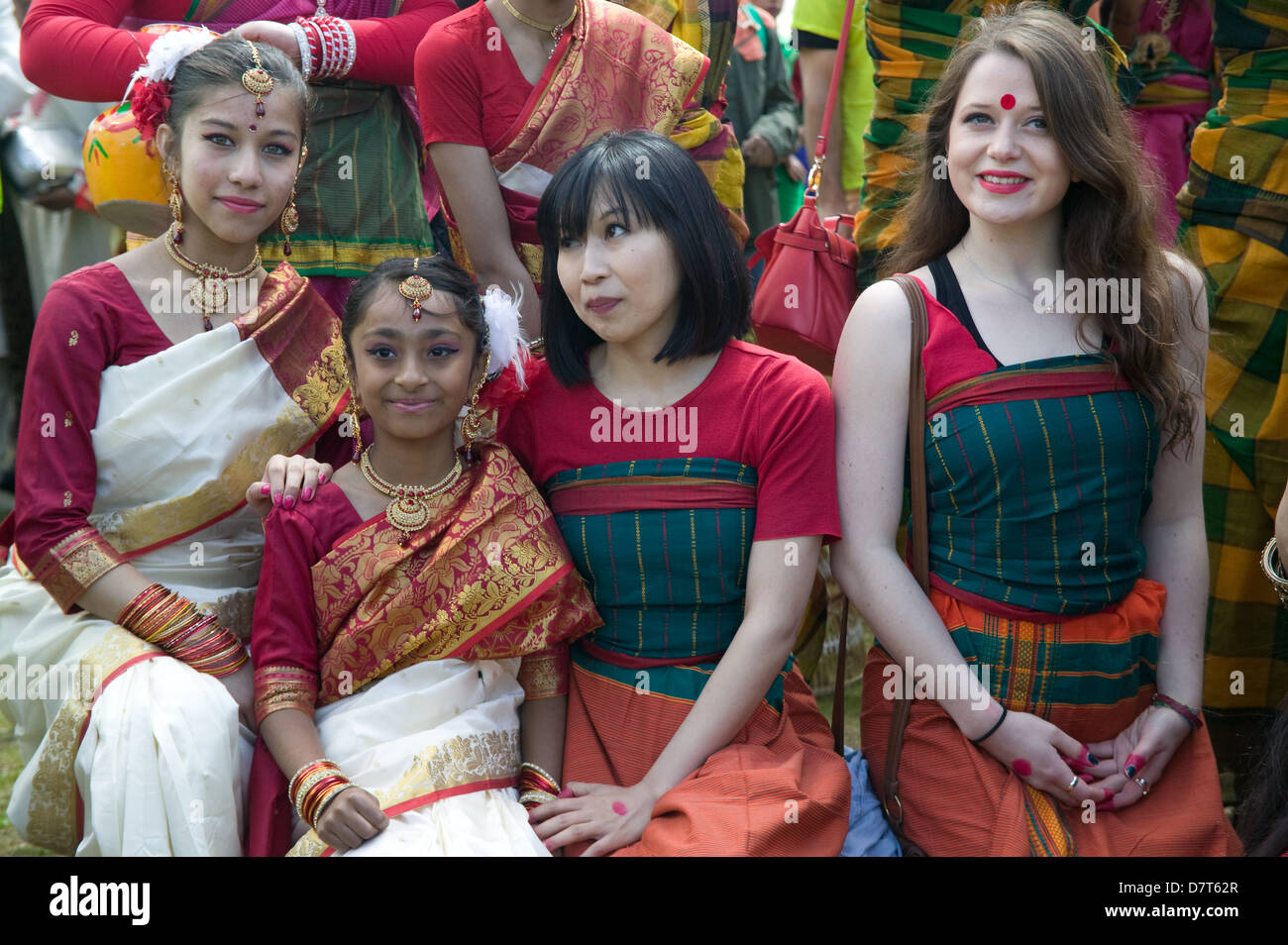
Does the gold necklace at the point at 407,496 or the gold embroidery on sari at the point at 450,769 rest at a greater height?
the gold necklace at the point at 407,496

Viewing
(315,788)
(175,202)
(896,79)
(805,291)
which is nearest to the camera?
(315,788)

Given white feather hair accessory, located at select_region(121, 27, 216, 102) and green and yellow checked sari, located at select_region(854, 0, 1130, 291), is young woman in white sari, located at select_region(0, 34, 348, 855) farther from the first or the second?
green and yellow checked sari, located at select_region(854, 0, 1130, 291)

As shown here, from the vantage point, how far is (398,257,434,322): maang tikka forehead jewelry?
2.62 meters

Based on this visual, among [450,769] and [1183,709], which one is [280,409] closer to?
[450,769]

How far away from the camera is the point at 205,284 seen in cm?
290

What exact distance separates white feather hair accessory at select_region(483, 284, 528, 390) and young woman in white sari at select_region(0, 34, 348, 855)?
0.48 meters

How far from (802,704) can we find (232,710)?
1125 mm

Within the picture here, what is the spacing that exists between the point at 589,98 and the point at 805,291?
0.68 m

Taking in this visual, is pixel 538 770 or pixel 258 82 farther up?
pixel 258 82

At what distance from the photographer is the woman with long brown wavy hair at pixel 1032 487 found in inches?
101

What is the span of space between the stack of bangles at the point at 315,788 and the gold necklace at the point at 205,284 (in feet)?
3.42

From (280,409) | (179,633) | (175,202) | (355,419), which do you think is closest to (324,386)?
(280,409)

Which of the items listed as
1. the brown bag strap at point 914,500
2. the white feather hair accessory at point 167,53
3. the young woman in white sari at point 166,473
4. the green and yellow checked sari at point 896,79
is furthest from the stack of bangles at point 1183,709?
the white feather hair accessory at point 167,53

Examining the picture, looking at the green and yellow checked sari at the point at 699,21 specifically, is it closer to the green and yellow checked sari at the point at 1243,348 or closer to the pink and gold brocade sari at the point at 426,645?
the green and yellow checked sari at the point at 1243,348
